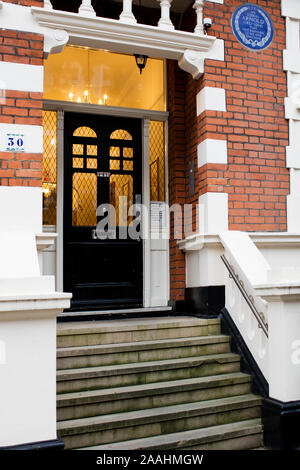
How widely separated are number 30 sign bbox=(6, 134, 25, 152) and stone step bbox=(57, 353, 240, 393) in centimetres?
213

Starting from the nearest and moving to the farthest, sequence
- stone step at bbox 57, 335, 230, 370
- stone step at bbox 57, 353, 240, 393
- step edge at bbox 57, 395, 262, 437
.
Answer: step edge at bbox 57, 395, 262, 437, stone step at bbox 57, 353, 240, 393, stone step at bbox 57, 335, 230, 370

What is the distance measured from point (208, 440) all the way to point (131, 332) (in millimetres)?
1160

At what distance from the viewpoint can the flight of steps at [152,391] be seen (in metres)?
3.25

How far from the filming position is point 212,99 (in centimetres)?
494

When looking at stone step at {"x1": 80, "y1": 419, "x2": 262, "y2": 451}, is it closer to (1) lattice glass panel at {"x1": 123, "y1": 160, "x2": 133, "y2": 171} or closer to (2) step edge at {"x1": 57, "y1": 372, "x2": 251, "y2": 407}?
(2) step edge at {"x1": 57, "y1": 372, "x2": 251, "y2": 407}

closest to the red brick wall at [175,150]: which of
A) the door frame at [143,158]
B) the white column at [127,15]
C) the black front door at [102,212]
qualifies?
the door frame at [143,158]

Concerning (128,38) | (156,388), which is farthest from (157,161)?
(156,388)

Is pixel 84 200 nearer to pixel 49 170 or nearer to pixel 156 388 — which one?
pixel 49 170

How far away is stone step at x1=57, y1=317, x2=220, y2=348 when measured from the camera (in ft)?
12.6

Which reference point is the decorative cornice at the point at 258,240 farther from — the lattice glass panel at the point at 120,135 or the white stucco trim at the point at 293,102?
the lattice glass panel at the point at 120,135

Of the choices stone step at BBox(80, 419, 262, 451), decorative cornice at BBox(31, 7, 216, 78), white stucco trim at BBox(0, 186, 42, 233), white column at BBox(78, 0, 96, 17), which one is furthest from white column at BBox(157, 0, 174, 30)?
stone step at BBox(80, 419, 262, 451)

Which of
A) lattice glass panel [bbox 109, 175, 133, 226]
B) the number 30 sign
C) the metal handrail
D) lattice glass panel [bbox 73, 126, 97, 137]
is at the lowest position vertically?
the metal handrail

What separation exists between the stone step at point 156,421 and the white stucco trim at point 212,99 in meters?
3.07

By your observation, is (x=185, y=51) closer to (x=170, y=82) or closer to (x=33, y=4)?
(x=170, y=82)
